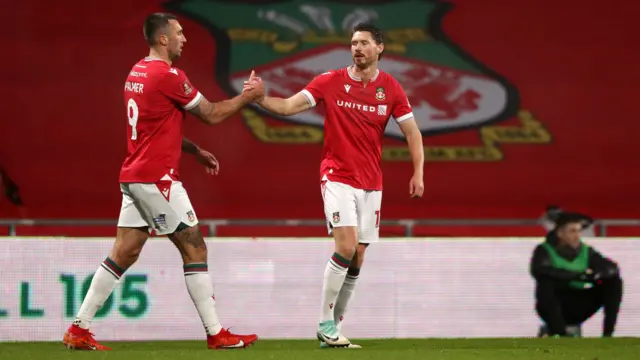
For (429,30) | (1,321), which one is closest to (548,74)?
(429,30)

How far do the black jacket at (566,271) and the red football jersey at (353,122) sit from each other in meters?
2.15

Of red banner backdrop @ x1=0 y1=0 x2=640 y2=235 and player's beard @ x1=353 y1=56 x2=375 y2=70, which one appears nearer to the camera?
player's beard @ x1=353 y1=56 x2=375 y2=70

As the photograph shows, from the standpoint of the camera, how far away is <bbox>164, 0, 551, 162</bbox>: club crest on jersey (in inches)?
425

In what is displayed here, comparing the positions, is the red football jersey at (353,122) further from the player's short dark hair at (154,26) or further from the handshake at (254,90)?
the player's short dark hair at (154,26)

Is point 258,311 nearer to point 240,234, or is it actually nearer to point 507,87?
point 240,234

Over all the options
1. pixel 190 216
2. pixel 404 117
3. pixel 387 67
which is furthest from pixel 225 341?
pixel 387 67

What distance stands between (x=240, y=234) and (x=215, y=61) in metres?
1.80

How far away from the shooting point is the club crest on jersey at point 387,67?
35.4ft

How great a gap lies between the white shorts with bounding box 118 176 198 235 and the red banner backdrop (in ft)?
18.0

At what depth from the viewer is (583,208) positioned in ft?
35.8

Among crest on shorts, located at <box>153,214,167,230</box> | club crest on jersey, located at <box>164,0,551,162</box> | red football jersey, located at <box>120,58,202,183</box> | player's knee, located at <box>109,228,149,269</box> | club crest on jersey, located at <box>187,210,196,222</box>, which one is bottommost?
player's knee, located at <box>109,228,149,269</box>

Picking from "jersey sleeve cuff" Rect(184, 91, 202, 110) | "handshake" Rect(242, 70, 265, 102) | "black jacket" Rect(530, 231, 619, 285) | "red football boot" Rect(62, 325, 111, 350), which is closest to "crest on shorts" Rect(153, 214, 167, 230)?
"jersey sleeve cuff" Rect(184, 91, 202, 110)

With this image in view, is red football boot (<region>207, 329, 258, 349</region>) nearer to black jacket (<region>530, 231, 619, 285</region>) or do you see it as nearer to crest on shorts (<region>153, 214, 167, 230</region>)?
crest on shorts (<region>153, 214, 167, 230</region>)

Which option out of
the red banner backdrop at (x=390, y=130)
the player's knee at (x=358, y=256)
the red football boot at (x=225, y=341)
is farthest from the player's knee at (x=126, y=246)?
the red banner backdrop at (x=390, y=130)
